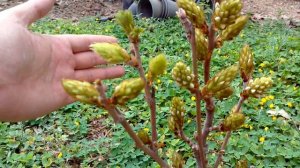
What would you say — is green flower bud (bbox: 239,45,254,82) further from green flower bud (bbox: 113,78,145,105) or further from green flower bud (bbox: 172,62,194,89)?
green flower bud (bbox: 113,78,145,105)

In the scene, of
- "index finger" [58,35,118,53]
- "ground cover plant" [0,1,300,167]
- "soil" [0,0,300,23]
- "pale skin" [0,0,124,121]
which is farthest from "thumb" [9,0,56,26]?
"soil" [0,0,300,23]

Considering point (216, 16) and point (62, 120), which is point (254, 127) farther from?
point (216, 16)

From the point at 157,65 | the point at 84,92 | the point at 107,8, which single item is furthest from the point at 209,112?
the point at 107,8

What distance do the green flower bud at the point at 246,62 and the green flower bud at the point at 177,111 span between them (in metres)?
0.16

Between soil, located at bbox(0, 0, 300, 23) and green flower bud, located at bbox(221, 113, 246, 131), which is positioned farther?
soil, located at bbox(0, 0, 300, 23)

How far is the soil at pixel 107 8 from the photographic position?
6016 millimetres

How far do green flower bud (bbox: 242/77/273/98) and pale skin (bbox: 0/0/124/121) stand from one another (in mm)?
816

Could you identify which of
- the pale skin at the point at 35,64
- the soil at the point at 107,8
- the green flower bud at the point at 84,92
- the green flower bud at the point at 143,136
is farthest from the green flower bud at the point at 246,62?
the soil at the point at 107,8

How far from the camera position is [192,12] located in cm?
86

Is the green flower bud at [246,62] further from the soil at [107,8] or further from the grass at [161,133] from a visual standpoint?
the soil at [107,8]

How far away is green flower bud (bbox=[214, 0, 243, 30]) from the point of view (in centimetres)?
82

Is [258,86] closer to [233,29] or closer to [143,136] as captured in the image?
[233,29]

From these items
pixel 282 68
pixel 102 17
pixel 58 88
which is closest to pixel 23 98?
pixel 58 88

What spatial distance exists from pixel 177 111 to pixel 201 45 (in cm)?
16
